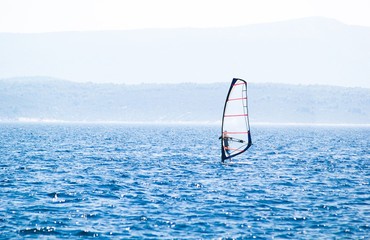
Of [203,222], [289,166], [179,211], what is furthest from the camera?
[289,166]

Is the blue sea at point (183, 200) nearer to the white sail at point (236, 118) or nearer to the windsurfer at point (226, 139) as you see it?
the windsurfer at point (226, 139)

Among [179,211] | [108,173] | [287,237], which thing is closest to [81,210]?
[179,211]

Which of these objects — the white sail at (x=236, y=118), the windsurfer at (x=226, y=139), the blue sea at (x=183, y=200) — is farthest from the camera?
the windsurfer at (x=226, y=139)

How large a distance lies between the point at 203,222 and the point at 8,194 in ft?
42.6

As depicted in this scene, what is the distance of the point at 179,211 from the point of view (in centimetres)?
3253

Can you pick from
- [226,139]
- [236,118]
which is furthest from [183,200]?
[226,139]

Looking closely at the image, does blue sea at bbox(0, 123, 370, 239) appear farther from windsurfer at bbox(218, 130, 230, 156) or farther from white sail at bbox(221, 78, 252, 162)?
white sail at bbox(221, 78, 252, 162)

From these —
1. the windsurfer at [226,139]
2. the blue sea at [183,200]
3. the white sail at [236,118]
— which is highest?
the white sail at [236,118]

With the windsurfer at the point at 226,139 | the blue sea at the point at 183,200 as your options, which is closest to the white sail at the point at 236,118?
the windsurfer at the point at 226,139

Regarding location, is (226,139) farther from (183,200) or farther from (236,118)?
(183,200)

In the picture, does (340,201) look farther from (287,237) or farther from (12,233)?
(12,233)

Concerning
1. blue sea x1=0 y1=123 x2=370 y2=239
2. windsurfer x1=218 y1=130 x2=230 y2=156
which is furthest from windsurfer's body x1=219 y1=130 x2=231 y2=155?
blue sea x1=0 y1=123 x2=370 y2=239

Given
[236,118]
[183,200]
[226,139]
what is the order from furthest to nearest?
[226,139] < [236,118] < [183,200]

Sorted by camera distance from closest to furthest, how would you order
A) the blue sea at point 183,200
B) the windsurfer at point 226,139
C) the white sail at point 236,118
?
1. the blue sea at point 183,200
2. the white sail at point 236,118
3. the windsurfer at point 226,139
